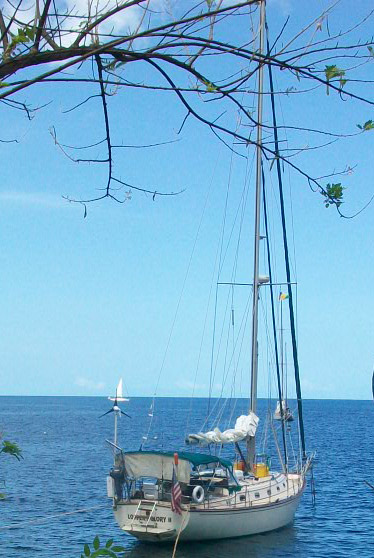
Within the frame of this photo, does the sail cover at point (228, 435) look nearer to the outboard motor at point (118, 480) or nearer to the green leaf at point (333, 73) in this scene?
the outboard motor at point (118, 480)

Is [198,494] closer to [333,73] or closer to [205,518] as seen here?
[205,518]

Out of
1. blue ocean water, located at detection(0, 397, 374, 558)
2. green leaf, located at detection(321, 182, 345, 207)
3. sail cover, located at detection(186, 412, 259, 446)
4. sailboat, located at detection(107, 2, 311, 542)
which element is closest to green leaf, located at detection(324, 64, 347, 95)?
green leaf, located at detection(321, 182, 345, 207)

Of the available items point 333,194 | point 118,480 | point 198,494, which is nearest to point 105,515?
point 118,480

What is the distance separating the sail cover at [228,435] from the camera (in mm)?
23594

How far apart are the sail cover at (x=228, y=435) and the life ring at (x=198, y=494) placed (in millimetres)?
1932

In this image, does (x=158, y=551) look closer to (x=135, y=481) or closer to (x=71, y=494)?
(x=135, y=481)

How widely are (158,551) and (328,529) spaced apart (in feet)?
25.3

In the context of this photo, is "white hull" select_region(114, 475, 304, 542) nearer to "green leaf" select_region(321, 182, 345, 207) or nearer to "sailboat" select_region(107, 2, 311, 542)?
"sailboat" select_region(107, 2, 311, 542)

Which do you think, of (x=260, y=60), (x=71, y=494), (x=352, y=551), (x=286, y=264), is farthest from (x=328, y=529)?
(x=260, y=60)

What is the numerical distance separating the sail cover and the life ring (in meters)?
1.93

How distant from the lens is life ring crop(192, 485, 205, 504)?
21672 mm

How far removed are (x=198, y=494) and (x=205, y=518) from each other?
0.85 metres

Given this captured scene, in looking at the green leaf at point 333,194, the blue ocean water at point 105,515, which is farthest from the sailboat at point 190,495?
the green leaf at point 333,194

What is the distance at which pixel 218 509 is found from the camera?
22.3 m
